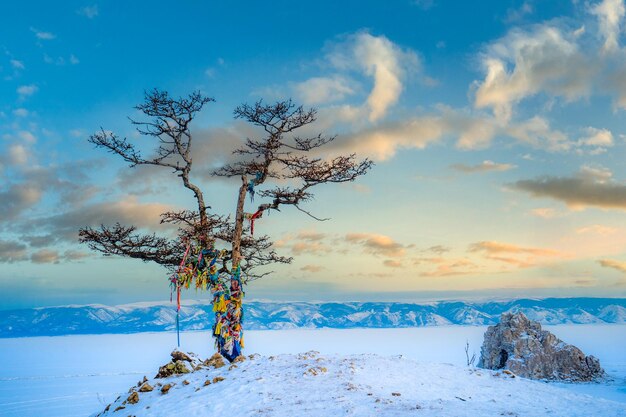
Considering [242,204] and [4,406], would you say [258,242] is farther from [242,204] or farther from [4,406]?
[4,406]

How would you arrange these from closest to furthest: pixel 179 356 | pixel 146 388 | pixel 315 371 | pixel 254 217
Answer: pixel 315 371
pixel 146 388
pixel 179 356
pixel 254 217

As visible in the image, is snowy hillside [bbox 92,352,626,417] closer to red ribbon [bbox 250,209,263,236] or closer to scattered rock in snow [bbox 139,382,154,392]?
scattered rock in snow [bbox 139,382,154,392]

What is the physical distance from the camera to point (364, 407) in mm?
12320

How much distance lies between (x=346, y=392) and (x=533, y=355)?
16011mm

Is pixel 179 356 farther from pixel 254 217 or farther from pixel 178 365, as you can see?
pixel 254 217

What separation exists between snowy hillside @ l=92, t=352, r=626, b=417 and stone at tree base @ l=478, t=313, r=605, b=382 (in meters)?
8.74

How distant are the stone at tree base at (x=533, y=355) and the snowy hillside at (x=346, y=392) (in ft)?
28.7

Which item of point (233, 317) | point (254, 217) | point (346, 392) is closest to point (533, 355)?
point (233, 317)

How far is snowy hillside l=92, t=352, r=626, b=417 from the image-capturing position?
12672mm

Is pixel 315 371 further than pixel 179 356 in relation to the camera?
No

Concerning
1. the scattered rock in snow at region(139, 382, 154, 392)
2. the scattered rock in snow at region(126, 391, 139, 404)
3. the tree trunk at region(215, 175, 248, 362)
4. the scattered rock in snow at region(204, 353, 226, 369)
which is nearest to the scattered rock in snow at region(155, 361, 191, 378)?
the scattered rock in snow at region(204, 353, 226, 369)

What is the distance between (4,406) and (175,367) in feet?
104

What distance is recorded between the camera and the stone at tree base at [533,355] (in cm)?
2517

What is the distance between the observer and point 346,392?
13586mm
